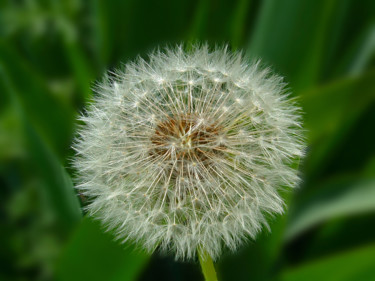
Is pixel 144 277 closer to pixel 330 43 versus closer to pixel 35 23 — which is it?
pixel 35 23

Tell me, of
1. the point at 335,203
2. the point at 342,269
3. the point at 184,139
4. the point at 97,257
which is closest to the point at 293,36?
the point at 335,203

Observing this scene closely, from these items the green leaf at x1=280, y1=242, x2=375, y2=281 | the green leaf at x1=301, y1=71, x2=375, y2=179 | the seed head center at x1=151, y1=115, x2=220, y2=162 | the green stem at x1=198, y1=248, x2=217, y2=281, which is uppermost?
the green leaf at x1=301, y1=71, x2=375, y2=179

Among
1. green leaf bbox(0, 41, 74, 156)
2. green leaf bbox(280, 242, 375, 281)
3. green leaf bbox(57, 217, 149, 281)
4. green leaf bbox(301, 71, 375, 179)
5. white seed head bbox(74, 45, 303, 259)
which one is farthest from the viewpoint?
green leaf bbox(301, 71, 375, 179)

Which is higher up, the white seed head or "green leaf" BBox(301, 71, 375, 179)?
Answer: "green leaf" BBox(301, 71, 375, 179)

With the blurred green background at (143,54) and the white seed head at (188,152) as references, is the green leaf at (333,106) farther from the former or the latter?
the white seed head at (188,152)

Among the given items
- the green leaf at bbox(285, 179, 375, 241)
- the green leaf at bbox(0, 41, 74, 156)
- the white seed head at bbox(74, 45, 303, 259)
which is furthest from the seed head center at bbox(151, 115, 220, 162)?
the green leaf at bbox(285, 179, 375, 241)

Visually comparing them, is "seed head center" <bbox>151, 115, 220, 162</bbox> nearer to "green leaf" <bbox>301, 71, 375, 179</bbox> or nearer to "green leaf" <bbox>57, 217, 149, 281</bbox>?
"green leaf" <bbox>57, 217, 149, 281</bbox>

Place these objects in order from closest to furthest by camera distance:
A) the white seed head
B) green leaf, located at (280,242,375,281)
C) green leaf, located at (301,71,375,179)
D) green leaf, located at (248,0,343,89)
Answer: the white seed head, green leaf, located at (280,242,375,281), green leaf, located at (301,71,375,179), green leaf, located at (248,0,343,89)
